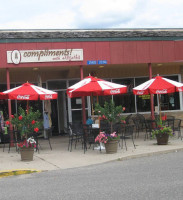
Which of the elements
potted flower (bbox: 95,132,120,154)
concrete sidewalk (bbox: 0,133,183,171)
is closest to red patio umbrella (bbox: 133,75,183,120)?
concrete sidewalk (bbox: 0,133,183,171)

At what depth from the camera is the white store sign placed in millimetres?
13758

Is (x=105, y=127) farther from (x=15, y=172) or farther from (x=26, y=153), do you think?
(x=15, y=172)

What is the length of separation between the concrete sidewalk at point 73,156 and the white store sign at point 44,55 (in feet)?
11.8

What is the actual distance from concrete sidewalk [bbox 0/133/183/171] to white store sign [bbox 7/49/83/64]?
3605 mm

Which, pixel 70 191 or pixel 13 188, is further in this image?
pixel 13 188

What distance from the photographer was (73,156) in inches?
430

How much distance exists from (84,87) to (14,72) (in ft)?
19.8

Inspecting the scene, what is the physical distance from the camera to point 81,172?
858cm

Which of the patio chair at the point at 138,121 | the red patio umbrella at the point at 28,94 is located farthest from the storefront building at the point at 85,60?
the red patio umbrella at the point at 28,94

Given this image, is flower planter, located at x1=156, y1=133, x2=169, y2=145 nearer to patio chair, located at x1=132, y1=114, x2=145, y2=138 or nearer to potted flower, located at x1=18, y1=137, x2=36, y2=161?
patio chair, located at x1=132, y1=114, x2=145, y2=138

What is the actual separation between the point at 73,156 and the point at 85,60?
5.04 meters

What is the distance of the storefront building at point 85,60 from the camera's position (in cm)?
1397

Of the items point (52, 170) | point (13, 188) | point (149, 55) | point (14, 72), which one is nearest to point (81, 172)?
point (52, 170)

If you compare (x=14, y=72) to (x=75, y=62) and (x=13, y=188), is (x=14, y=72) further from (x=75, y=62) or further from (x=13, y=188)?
(x=13, y=188)
